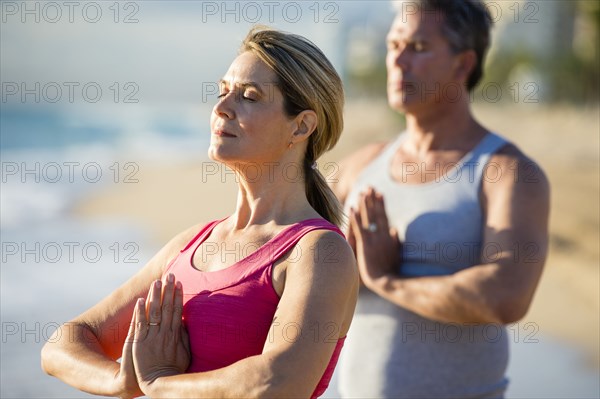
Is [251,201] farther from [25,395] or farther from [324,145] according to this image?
[25,395]

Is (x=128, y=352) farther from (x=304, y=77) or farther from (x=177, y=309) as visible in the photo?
(x=304, y=77)

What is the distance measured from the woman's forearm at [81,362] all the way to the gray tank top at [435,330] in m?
1.14

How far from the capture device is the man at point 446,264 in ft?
9.52

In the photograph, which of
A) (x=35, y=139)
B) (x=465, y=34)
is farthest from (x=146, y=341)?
(x=35, y=139)

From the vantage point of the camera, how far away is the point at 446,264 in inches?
120

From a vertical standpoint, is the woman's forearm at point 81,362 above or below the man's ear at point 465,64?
below

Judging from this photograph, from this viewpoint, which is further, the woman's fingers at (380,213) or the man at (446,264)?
the woman's fingers at (380,213)

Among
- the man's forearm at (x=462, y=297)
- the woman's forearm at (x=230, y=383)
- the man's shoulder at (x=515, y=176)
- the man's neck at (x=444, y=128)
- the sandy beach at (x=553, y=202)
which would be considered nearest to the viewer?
the woman's forearm at (x=230, y=383)

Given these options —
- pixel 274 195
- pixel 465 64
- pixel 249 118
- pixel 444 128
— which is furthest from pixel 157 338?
pixel 465 64

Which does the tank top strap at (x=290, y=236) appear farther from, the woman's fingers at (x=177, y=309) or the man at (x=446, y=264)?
the man at (x=446, y=264)

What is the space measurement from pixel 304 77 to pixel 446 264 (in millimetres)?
1177

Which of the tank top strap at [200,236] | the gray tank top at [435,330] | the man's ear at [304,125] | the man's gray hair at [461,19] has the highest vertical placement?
the man's gray hair at [461,19]

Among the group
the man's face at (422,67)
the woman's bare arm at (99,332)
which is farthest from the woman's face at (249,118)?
the man's face at (422,67)

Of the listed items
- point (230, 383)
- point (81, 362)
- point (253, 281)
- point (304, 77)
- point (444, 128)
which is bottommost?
point (81, 362)
